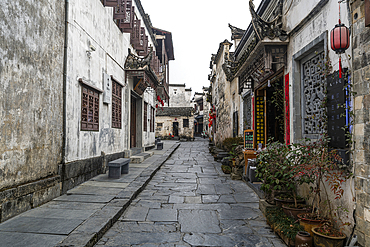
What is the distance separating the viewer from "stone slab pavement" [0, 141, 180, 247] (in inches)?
127

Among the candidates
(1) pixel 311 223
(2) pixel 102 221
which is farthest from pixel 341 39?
(2) pixel 102 221

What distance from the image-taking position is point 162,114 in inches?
1323

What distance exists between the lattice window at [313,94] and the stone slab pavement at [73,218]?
11.1 feet

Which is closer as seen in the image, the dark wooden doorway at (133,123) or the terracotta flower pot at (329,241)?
the terracotta flower pot at (329,241)

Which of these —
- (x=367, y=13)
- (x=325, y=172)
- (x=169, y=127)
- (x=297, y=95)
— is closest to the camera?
(x=367, y=13)

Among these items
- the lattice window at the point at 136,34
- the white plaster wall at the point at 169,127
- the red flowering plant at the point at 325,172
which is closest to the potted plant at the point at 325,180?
the red flowering plant at the point at 325,172

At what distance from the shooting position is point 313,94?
468 centimetres

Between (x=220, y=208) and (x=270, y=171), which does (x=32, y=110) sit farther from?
(x=270, y=171)

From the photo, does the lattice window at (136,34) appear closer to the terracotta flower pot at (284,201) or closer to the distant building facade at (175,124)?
the terracotta flower pot at (284,201)

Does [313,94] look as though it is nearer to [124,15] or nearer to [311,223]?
[311,223]

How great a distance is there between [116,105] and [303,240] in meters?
7.81

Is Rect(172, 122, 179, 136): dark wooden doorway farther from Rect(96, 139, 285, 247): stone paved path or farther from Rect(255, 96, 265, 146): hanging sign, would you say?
Rect(96, 139, 285, 247): stone paved path

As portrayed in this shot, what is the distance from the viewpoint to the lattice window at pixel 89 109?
6.57 m

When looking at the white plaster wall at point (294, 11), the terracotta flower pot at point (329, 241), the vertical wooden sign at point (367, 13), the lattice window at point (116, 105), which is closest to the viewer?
the vertical wooden sign at point (367, 13)
